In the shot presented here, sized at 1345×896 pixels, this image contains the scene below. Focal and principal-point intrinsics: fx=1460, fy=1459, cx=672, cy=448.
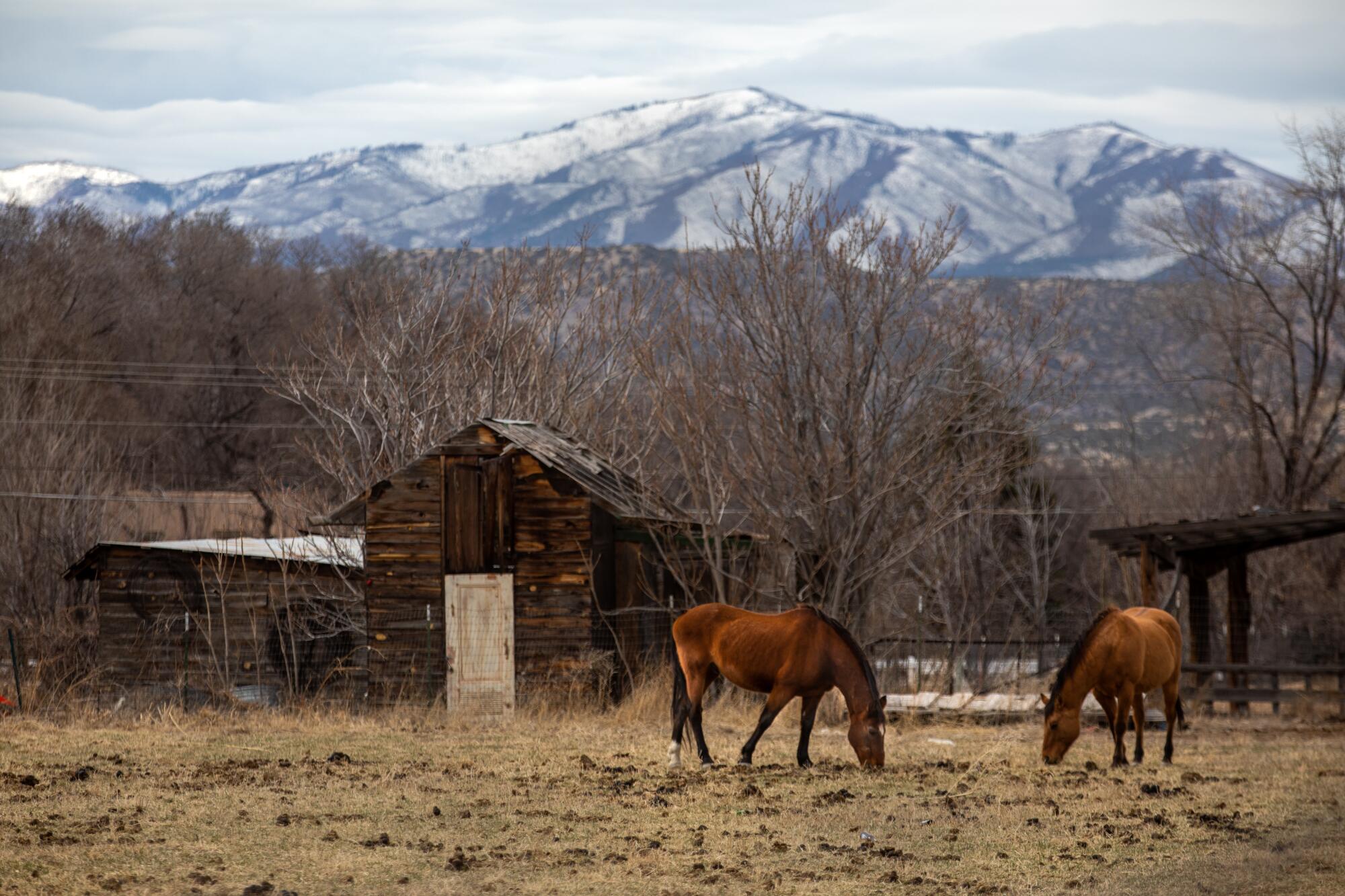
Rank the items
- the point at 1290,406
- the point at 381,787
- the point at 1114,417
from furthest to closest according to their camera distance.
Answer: the point at 1114,417 < the point at 1290,406 < the point at 381,787

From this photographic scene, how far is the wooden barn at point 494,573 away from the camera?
21.6 meters

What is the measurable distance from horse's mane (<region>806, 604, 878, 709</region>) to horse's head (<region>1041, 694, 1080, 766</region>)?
200 cm

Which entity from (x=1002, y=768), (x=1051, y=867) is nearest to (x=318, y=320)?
(x=1002, y=768)

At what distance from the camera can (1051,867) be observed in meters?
9.23

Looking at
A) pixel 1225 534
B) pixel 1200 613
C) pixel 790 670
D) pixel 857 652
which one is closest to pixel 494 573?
pixel 790 670

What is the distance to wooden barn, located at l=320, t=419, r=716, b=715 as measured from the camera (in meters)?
21.6

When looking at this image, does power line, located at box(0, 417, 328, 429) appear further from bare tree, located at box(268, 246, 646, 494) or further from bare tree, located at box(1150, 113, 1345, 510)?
bare tree, located at box(1150, 113, 1345, 510)

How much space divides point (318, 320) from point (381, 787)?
1072 inches

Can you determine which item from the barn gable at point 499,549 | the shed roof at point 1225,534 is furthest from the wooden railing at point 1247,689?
the barn gable at point 499,549

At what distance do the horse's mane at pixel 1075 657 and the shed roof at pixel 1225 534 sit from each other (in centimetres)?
640

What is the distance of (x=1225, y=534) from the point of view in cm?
2197

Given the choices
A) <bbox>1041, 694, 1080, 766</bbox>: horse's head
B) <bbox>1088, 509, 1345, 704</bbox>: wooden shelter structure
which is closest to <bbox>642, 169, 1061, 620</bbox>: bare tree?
<bbox>1088, 509, 1345, 704</bbox>: wooden shelter structure

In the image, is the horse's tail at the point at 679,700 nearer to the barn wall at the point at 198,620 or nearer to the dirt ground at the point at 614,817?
the dirt ground at the point at 614,817

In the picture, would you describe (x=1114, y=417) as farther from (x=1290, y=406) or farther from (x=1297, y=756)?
(x=1297, y=756)
